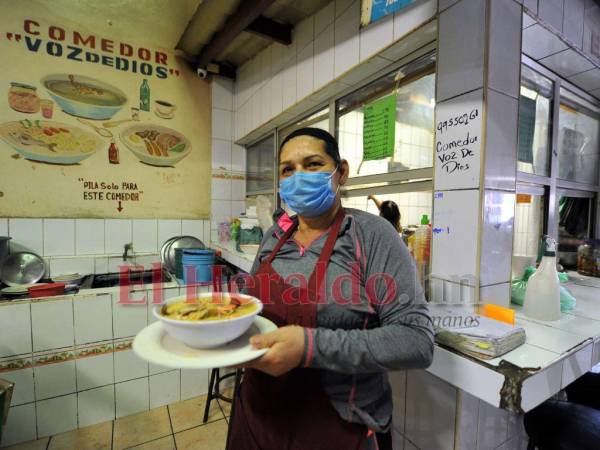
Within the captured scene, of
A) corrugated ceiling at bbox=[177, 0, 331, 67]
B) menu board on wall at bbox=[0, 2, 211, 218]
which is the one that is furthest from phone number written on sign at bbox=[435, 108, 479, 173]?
menu board on wall at bbox=[0, 2, 211, 218]

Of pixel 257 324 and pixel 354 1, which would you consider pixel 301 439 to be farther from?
pixel 354 1

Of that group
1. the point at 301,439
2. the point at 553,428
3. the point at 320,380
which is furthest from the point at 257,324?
the point at 553,428

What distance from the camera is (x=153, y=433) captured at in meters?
1.68

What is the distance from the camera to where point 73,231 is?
243cm

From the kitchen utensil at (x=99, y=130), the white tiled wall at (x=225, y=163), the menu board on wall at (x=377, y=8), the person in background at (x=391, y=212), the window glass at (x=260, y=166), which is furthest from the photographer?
the white tiled wall at (x=225, y=163)

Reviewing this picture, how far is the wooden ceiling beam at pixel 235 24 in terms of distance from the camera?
5.34ft

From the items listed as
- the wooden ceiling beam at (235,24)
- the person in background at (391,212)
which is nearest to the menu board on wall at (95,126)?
the wooden ceiling beam at (235,24)

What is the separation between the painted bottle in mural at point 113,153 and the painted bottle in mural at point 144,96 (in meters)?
0.41

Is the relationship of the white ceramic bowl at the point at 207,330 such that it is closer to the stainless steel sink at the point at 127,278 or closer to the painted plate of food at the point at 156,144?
the stainless steel sink at the point at 127,278

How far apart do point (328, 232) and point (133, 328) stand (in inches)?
66.0

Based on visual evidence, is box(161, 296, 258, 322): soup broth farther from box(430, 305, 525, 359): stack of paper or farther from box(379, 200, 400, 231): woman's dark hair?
box(379, 200, 400, 231): woman's dark hair

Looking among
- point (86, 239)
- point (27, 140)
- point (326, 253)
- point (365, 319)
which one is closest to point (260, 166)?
point (86, 239)

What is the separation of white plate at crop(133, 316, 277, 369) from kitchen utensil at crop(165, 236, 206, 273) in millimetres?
1952

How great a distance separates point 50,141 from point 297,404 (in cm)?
277
